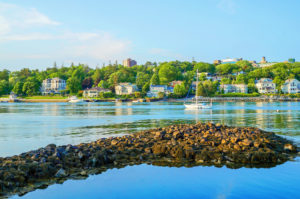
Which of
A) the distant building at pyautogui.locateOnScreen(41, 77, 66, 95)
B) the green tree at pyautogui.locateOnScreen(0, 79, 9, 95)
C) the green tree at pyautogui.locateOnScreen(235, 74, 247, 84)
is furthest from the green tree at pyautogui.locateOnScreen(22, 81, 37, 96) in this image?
the green tree at pyautogui.locateOnScreen(235, 74, 247, 84)

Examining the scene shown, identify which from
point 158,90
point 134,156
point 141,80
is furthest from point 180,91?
point 134,156

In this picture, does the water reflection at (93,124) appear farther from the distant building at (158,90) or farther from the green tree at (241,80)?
the green tree at (241,80)

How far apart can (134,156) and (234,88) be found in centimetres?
14462

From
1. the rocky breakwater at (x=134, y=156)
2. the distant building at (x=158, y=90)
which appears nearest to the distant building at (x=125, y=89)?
the distant building at (x=158, y=90)

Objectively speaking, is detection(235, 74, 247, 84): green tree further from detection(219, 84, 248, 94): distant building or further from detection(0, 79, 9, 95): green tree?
detection(0, 79, 9, 95): green tree

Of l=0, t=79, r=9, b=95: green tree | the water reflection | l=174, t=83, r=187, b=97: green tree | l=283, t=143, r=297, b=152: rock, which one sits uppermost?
l=0, t=79, r=9, b=95: green tree

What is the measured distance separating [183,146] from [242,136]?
166 inches

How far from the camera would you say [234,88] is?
504 ft

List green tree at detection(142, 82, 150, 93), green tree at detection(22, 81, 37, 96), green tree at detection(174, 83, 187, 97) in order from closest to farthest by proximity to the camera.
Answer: green tree at detection(174, 83, 187, 97) → green tree at detection(142, 82, 150, 93) → green tree at detection(22, 81, 37, 96)

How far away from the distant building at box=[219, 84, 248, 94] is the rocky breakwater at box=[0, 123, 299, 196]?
5382 inches

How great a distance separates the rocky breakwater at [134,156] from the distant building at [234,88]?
A: 449 ft

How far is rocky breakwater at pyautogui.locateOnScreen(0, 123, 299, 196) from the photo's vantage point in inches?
469

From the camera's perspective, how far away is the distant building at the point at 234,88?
15075 cm

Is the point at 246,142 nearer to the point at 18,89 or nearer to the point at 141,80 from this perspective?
the point at 141,80
